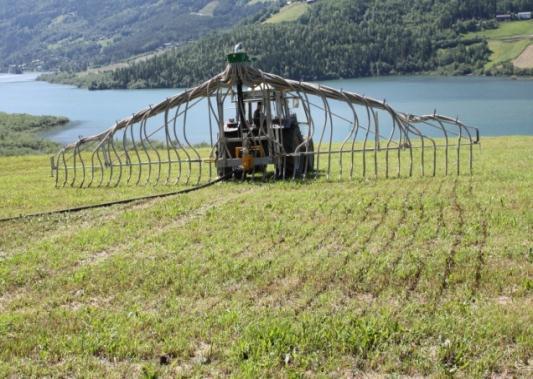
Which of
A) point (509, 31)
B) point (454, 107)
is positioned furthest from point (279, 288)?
point (509, 31)

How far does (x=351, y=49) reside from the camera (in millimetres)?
159750

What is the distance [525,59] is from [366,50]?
35552mm

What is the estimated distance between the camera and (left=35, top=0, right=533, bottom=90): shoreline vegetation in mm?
149000

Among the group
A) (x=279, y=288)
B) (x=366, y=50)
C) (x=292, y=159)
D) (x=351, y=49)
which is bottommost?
(x=279, y=288)

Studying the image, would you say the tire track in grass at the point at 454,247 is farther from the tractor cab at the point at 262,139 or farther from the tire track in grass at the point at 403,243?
the tractor cab at the point at 262,139

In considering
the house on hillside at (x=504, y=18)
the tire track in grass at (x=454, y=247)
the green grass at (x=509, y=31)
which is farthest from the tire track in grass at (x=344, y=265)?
the house on hillside at (x=504, y=18)

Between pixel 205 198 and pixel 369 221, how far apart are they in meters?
5.15

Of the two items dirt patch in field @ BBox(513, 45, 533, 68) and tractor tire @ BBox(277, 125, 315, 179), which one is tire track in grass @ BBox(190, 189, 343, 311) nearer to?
tractor tire @ BBox(277, 125, 315, 179)

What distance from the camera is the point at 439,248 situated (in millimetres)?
10086

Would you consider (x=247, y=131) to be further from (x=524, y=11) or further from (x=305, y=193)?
(x=524, y=11)

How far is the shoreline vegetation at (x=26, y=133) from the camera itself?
5656cm

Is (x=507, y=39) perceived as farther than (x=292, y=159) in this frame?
Yes

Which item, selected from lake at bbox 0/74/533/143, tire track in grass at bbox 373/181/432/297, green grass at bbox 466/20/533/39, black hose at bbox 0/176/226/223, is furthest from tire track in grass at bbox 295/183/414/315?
green grass at bbox 466/20/533/39

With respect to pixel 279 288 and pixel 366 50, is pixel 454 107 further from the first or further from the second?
pixel 366 50
